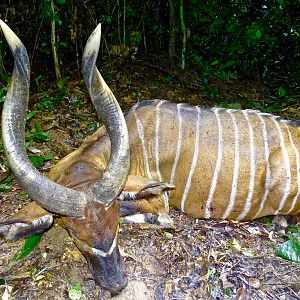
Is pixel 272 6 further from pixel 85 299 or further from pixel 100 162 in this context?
pixel 85 299

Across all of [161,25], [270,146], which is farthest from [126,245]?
[161,25]

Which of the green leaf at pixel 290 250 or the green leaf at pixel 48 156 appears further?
the green leaf at pixel 48 156

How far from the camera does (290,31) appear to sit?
7.30m

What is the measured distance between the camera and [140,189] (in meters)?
3.28

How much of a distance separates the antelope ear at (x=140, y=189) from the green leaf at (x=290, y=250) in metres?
0.98

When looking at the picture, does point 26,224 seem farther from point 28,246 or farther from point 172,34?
point 172,34

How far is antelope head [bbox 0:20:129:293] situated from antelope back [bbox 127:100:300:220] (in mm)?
885

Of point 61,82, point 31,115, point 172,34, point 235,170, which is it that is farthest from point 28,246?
point 172,34

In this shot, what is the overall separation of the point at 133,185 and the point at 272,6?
15.9 feet

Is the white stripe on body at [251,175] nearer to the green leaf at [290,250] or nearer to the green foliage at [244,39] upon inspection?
the green leaf at [290,250]

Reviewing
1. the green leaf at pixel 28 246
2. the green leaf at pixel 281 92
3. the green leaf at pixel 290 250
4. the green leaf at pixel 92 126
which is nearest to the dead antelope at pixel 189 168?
the green leaf at pixel 28 246

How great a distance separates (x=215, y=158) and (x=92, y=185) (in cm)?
132

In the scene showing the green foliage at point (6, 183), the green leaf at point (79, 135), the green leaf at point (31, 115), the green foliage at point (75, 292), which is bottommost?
the green leaf at point (79, 135)

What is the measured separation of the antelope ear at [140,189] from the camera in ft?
10.7
